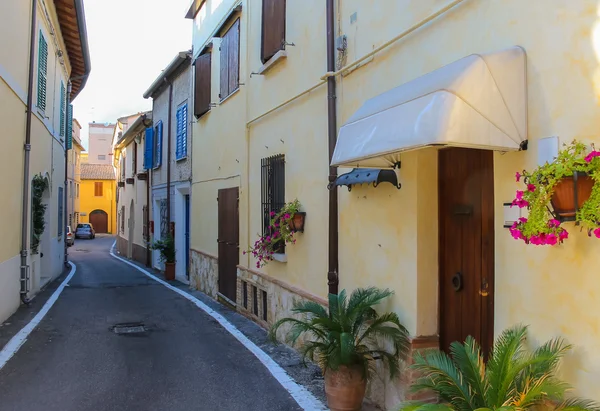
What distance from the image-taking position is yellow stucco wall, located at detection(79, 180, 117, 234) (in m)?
52.0

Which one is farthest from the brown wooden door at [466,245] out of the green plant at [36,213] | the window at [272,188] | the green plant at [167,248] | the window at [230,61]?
the green plant at [167,248]

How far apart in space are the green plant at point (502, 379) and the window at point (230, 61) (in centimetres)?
774

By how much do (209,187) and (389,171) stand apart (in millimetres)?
8044

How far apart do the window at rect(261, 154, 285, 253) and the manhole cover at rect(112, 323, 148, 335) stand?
2523 mm

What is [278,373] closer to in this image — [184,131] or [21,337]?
[21,337]

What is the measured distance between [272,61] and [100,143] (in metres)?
61.2

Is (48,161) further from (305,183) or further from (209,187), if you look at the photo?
(305,183)

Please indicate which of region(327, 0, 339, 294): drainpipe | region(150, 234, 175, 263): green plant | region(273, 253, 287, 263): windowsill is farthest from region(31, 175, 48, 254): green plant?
region(327, 0, 339, 294): drainpipe

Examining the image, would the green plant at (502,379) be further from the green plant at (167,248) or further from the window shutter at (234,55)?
the green plant at (167,248)

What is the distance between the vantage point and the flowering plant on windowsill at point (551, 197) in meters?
2.60

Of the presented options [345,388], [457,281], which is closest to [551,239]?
[457,281]

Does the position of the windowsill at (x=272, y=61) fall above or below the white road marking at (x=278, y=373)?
above

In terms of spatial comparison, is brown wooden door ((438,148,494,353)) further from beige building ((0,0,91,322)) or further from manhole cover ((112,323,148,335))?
beige building ((0,0,91,322))

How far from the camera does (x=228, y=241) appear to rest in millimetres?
10422
